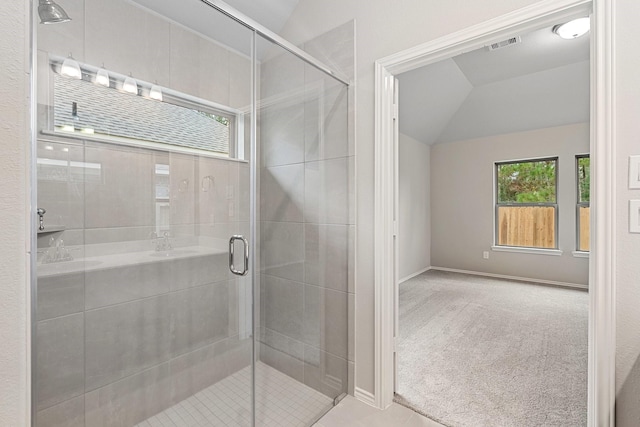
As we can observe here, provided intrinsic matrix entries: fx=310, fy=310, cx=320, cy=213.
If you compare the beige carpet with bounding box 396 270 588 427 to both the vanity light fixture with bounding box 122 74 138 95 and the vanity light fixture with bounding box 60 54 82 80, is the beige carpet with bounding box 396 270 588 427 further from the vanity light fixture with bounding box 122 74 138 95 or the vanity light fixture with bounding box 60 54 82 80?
the vanity light fixture with bounding box 60 54 82 80

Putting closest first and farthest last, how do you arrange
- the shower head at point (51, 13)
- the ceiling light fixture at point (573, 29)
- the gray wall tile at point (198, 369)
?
the shower head at point (51, 13) < the gray wall tile at point (198, 369) < the ceiling light fixture at point (573, 29)

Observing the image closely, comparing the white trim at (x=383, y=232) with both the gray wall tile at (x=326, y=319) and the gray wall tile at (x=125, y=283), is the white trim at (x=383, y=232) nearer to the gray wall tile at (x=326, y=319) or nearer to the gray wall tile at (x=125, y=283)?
the gray wall tile at (x=326, y=319)

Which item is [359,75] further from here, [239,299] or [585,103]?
[585,103]

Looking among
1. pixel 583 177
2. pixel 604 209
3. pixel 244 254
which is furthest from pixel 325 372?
pixel 583 177

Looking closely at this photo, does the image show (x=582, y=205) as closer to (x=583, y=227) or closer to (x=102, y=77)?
(x=583, y=227)

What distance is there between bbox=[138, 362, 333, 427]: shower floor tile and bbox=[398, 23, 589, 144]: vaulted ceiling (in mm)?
3444

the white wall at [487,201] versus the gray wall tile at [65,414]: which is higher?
the white wall at [487,201]

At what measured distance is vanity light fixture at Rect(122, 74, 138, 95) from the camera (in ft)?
4.84

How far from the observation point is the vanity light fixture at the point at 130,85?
4.84 feet

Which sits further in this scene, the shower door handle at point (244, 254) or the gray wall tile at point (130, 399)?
the shower door handle at point (244, 254)

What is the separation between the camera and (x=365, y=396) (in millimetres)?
1975

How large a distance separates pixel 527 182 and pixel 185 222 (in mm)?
5459

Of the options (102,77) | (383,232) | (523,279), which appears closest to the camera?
(102,77)

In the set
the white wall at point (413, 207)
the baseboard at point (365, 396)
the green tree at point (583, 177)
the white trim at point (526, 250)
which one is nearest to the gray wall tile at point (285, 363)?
the baseboard at point (365, 396)
